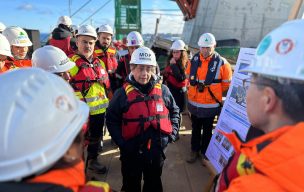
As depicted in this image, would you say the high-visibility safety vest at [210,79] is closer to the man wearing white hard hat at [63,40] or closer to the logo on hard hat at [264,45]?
the man wearing white hard hat at [63,40]

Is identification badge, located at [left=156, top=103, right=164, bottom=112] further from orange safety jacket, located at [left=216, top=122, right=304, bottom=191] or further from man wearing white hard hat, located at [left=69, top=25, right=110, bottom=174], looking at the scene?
orange safety jacket, located at [left=216, top=122, right=304, bottom=191]

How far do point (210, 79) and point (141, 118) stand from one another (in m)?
1.87

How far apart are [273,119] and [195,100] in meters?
3.28

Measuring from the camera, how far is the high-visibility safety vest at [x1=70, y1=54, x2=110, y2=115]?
3.59 metres

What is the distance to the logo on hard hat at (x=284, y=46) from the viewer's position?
3.72ft

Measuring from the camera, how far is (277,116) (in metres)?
1.17

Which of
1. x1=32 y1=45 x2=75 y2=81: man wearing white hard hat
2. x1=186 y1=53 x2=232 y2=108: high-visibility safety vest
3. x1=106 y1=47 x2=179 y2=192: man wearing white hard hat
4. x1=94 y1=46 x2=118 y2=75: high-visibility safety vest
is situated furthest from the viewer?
x1=94 y1=46 x2=118 y2=75: high-visibility safety vest

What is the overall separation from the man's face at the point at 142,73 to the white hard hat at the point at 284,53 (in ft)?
5.73

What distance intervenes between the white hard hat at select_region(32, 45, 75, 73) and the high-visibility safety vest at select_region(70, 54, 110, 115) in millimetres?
795

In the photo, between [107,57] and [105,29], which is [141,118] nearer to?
[107,57]

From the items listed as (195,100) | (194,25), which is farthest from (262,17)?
(195,100)

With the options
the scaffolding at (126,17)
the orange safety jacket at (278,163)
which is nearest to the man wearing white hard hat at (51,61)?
the orange safety jacket at (278,163)

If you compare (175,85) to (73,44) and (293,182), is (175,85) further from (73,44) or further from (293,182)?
(293,182)

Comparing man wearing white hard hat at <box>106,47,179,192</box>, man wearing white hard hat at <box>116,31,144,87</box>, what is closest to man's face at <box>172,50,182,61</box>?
man wearing white hard hat at <box>116,31,144,87</box>
